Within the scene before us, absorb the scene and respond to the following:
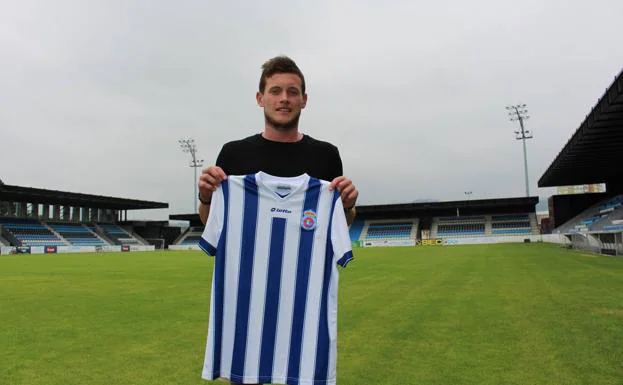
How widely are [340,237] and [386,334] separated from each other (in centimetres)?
421

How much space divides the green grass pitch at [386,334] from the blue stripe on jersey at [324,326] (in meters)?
2.18

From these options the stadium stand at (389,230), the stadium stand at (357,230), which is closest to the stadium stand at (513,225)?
the stadium stand at (389,230)

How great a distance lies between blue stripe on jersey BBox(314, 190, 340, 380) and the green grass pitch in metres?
2.18

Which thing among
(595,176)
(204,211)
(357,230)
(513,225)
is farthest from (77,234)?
(204,211)

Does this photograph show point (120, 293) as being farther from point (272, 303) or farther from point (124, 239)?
point (124, 239)

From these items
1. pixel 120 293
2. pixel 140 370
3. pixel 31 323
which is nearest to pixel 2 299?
pixel 120 293

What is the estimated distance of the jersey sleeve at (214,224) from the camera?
255 centimetres

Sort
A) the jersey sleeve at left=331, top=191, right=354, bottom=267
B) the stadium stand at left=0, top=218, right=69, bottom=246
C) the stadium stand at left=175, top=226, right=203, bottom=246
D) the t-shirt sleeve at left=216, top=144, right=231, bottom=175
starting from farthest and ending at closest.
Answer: the stadium stand at left=175, top=226, right=203, bottom=246, the stadium stand at left=0, top=218, right=69, bottom=246, the t-shirt sleeve at left=216, top=144, right=231, bottom=175, the jersey sleeve at left=331, top=191, right=354, bottom=267

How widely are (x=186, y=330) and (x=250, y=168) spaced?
16.0 feet

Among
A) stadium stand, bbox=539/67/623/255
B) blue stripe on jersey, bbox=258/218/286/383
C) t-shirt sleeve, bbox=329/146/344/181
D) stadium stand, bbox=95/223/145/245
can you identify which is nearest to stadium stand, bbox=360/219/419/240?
stadium stand, bbox=539/67/623/255

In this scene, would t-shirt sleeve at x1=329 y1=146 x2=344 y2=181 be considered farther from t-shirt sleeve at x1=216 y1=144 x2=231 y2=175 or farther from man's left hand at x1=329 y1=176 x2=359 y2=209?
t-shirt sleeve at x1=216 y1=144 x2=231 y2=175

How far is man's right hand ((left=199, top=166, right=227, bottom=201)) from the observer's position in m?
2.48

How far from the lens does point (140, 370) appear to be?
15.6 ft

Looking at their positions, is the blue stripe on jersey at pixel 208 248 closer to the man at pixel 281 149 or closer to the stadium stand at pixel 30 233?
the man at pixel 281 149
